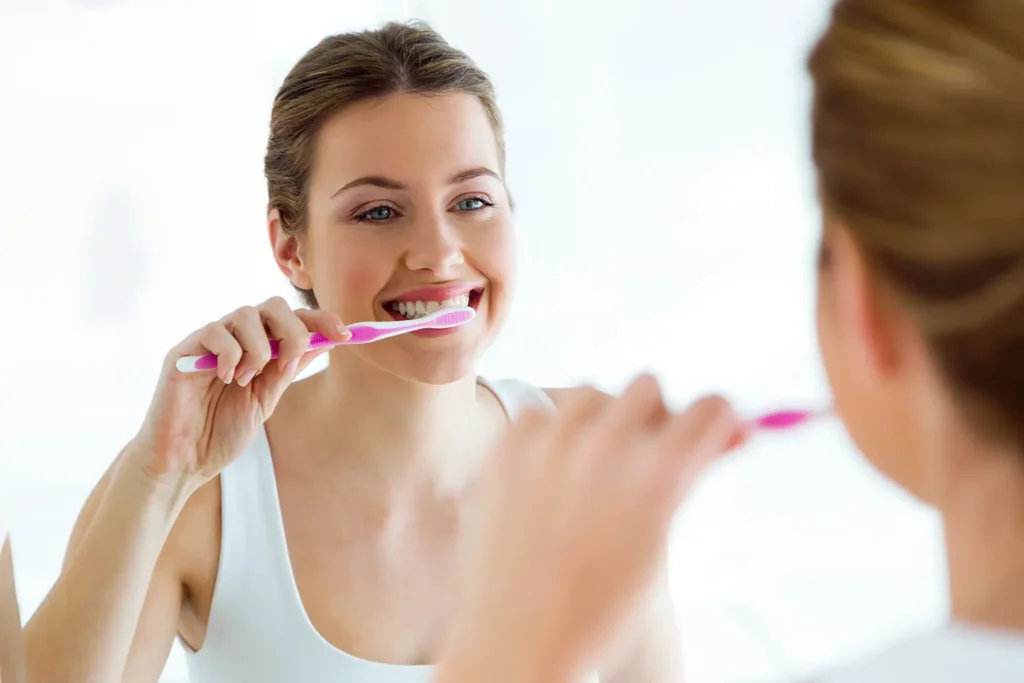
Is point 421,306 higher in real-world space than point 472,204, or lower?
lower

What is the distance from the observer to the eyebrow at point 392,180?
1018mm

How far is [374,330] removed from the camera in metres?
0.94

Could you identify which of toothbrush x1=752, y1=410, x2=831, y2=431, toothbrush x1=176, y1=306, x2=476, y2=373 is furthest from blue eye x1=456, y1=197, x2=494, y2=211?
toothbrush x1=752, y1=410, x2=831, y2=431

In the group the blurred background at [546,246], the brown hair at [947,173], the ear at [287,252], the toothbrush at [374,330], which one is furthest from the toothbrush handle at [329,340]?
the blurred background at [546,246]

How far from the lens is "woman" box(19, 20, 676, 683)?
102 centimetres

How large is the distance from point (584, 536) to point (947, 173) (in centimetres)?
20

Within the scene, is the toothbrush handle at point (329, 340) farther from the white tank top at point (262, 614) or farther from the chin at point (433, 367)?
the white tank top at point (262, 614)

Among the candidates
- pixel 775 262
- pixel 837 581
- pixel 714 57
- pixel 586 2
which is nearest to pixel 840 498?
pixel 837 581

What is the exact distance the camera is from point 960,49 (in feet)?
1.29

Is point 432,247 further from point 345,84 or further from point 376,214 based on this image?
point 345,84

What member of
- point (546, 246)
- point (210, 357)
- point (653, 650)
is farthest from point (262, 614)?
point (546, 246)

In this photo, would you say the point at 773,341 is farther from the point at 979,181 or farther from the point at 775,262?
the point at 979,181

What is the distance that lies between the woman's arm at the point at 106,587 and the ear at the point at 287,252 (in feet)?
1.02

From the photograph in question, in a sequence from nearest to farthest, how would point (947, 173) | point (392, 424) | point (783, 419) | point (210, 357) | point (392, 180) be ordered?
point (947, 173), point (783, 419), point (210, 357), point (392, 180), point (392, 424)
